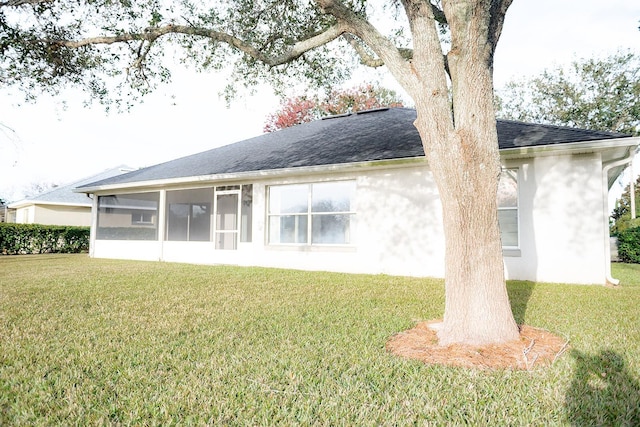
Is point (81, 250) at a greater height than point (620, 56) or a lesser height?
lesser

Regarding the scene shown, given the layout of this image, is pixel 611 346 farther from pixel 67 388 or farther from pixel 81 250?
pixel 81 250

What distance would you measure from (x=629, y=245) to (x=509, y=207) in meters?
8.86

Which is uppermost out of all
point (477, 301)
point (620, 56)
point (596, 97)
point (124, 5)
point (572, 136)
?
point (620, 56)

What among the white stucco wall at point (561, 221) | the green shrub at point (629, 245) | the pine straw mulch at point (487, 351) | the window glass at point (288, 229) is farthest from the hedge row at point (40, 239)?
the green shrub at point (629, 245)

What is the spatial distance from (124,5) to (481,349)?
305 inches

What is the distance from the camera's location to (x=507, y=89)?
26.8 meters

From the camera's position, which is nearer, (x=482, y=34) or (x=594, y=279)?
(x=482, y=34)

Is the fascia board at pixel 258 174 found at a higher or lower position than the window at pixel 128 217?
higher

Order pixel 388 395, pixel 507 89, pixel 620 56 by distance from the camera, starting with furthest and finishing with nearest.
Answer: pixel 507 89 → pixel 620 56 → pixel 388 395

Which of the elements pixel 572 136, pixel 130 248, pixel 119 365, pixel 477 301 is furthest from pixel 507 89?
pixel 119 365

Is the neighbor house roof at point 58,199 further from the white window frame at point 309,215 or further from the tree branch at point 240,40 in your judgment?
the tree branch at point 240,40

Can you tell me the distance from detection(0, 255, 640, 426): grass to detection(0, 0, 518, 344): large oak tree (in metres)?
0.88

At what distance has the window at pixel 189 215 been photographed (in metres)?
12.5

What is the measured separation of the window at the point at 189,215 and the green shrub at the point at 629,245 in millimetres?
14386
